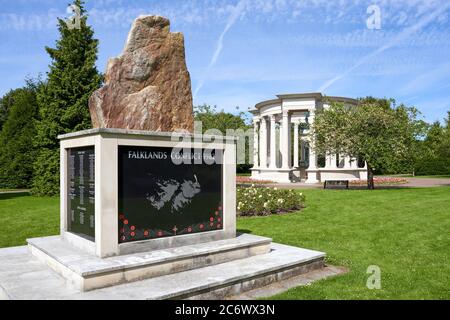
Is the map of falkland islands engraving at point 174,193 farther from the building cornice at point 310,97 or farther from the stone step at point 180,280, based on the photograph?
the building cornice at point 310,97

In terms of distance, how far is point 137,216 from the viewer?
6738 mm

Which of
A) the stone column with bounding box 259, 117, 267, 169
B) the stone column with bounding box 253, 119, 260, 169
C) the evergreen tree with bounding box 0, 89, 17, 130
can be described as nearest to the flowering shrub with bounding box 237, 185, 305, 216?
the stone column with bounding box 259, 117, 267, 169

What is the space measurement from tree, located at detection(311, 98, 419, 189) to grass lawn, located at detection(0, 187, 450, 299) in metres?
7.99

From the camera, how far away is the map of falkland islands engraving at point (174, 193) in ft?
22.8

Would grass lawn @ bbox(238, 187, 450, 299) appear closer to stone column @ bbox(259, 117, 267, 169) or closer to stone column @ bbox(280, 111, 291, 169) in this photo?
stone column @ bbox(280, 111, 291, 169)

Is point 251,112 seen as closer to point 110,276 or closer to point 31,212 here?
point 31,212

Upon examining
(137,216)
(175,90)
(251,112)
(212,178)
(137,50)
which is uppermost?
(251,112)

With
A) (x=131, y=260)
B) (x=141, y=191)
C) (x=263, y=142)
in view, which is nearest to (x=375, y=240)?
(x=141, y=191)

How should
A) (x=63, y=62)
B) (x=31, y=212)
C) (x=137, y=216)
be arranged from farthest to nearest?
(x=63, y=62), (x=31, y=212), (x=137, y=216)

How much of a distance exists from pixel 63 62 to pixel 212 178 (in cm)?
1991

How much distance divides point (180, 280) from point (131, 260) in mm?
874

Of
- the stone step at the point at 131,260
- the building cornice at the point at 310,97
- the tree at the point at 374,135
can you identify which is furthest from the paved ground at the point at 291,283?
the building cornice at the point at 310,97

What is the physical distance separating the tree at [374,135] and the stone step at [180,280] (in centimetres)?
2122
